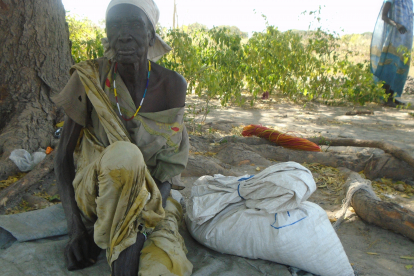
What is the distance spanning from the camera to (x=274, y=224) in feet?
5.75

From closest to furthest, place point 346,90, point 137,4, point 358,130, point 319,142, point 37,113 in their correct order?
point 137,4 → point 37,113 → point 319,142 → point 358,130 → point 346,90

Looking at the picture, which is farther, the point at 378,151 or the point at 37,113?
the point at 378,151

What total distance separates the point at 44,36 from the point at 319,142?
3293mm

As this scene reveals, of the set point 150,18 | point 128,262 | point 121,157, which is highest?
point 150,18

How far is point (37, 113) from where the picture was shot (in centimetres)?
322

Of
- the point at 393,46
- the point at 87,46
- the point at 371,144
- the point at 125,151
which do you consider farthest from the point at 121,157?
the point at 393,46

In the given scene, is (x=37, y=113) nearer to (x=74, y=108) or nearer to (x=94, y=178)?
(x=74, y=108)

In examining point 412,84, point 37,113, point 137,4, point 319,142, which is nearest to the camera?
point 137,4

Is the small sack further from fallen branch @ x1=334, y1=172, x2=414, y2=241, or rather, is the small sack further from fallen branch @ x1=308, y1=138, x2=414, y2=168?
fallen branch @ x1=308, y1=138, x2=414, y2=168

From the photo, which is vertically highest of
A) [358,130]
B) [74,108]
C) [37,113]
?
[74,108]

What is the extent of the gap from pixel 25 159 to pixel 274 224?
7.58ft

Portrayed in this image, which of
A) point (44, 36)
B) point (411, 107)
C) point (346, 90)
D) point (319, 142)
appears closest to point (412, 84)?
point (411, 107)

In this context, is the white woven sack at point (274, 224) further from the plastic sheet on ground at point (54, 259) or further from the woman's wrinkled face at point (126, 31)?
the woman's wrinkled face at point (126, 31)

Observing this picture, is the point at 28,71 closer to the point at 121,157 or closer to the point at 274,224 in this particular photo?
the point at 121,157
